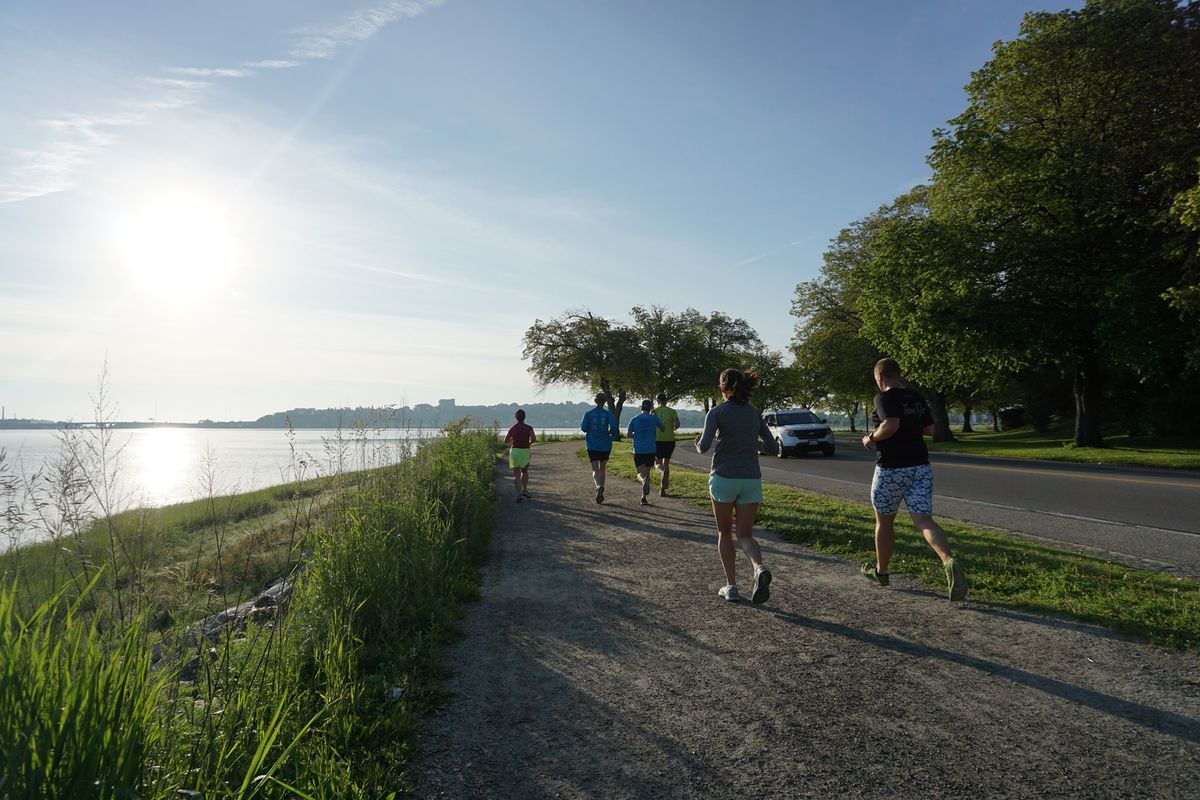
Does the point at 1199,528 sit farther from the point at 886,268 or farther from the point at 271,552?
the point at 886,268

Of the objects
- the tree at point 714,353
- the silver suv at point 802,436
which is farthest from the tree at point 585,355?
the silver suv at point 802,436

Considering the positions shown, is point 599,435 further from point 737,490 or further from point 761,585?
point 761,585

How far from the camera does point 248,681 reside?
335 centimetres

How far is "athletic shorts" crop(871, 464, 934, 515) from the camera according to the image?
585 cm

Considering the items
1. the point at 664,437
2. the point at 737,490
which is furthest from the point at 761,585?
the point at 664,437

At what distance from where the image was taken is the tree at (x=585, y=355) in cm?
5084

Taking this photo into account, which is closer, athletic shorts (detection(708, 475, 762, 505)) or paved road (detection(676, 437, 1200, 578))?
athletic shorts (detection(708, 475, 762, 505))

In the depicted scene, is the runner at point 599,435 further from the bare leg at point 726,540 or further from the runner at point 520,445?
the bare leg at point 726,540

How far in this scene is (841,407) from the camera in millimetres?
69125

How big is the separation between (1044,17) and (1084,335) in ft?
34.8

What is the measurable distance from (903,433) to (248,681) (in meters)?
5.12

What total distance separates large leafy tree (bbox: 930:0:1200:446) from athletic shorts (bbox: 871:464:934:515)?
1664cm

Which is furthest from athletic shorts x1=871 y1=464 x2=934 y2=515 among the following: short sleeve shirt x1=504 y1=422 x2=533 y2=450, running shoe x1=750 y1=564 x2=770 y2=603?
short sleeve shirt x1=504 y1=422 x2=533 y2=450

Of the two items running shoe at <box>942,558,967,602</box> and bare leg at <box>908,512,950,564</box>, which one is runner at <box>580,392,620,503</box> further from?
running shoe at <box>942,558,967,602</box>
